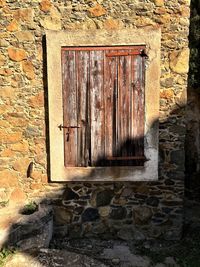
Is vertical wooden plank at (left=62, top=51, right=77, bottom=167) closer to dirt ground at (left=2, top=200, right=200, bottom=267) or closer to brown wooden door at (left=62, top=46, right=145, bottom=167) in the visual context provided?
brown wooden door at (left=62, top=46, right=145, bottom=167)

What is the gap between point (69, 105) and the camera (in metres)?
5.02

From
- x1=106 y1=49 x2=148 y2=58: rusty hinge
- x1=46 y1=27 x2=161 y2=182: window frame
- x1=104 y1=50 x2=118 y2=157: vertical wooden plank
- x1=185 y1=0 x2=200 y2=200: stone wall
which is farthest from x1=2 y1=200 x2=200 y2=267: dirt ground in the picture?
x1=106 y1=49 x2=148 y2=58: rusty hinge

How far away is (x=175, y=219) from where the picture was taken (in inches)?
209

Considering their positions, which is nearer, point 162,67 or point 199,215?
point 162,67

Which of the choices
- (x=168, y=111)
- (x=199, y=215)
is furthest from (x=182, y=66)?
(x=199, y=215)

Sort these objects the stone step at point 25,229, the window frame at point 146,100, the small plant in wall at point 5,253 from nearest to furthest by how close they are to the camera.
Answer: the small plant in wall at point 5,253, the stone step at point 25,229, the window frame at point 146,100

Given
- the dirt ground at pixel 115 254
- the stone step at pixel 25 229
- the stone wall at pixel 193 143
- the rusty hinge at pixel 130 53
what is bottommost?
the dirt ground at pixel 115 254

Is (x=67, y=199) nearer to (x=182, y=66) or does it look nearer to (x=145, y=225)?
(x=145, y=225)

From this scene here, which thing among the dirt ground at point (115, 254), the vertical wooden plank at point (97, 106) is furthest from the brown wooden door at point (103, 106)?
the dirt ground at point (115, 254)

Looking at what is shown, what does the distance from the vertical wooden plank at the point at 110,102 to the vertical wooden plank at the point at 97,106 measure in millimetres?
50

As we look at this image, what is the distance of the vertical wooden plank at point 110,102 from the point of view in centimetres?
493

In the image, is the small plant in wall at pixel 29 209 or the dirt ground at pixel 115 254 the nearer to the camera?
the dirt ground at pixel 115 254

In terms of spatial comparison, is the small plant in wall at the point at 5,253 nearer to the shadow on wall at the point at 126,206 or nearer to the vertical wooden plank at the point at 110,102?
the shadow on wall at the point at 126,206

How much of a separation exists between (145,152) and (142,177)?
1.06ft
